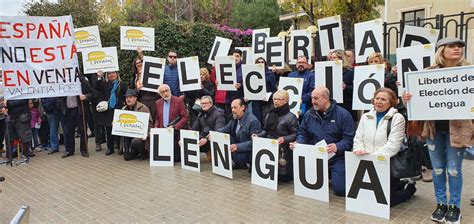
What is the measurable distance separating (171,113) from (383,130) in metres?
4.30

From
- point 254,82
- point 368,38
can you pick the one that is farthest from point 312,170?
point 368,38

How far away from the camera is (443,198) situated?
15.0 ft

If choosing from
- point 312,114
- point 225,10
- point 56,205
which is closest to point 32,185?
point 56,205

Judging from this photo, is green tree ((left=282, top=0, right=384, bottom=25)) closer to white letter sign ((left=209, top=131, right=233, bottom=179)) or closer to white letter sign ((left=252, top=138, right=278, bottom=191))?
white letter sign ((left=209, top=131, right=233, bottom=179))

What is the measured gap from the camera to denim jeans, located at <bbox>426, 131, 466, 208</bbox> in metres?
4.37

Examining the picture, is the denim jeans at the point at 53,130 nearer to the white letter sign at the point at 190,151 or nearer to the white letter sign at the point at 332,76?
the white letter sign at the point at 190,151

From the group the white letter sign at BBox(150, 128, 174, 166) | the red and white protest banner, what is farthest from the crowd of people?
the red and white protest banner

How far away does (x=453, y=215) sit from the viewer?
4.43m

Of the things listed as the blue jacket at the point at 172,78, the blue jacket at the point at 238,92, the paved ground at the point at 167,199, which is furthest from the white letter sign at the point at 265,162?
the blue jacket at the point at 172,78

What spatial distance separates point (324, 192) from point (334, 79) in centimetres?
200

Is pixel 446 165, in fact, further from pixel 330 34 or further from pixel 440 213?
pixel 330 34

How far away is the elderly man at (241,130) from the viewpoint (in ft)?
21.5

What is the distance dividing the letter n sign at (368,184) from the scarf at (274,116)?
1587mm

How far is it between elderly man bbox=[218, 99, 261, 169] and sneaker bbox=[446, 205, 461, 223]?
3013 mm
